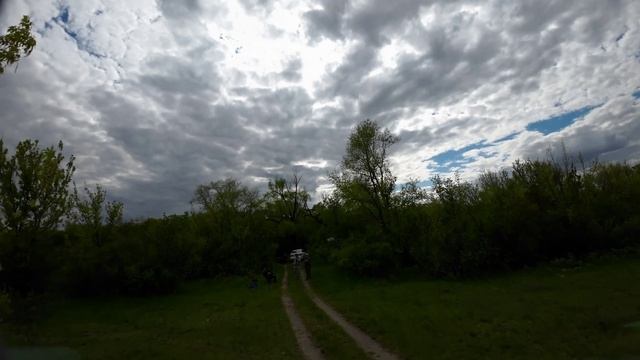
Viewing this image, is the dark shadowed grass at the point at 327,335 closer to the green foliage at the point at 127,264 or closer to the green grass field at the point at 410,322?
the green grass field at the point at 410,322

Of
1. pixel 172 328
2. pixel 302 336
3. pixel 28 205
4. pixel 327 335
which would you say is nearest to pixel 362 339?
pixel 327 335

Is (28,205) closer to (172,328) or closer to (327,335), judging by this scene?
(172,328)

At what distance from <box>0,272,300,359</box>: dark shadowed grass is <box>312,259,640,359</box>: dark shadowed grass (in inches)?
163

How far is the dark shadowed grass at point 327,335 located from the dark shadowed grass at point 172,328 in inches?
41.0

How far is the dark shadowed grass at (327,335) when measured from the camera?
13883 mm

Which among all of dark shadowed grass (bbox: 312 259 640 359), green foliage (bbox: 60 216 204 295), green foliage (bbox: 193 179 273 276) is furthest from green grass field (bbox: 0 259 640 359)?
green foliage (bbox: 193 179 273 276)

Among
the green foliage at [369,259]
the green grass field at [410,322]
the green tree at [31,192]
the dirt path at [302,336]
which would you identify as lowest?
the dirt path at [302,336]

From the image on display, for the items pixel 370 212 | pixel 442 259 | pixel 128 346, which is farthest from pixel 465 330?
pixel 370 212

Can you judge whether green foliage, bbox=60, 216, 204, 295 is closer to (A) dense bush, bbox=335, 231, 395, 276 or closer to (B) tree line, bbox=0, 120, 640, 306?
(B) tree line, bbox=0, 120, 640, 306

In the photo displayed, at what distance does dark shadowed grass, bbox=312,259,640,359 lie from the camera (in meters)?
12.9

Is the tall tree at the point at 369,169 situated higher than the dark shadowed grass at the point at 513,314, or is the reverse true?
the tall tree at the point at 369,169

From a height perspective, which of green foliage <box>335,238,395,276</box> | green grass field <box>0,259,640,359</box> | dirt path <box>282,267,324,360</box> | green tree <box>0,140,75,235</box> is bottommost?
dirt path <box>282,267,324,360</box>

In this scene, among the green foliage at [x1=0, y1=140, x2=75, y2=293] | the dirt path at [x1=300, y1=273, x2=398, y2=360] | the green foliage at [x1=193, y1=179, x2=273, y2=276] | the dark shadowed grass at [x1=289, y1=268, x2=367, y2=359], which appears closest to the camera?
the dirt path at [x1=300, y1=273, x2=398, y2=360]

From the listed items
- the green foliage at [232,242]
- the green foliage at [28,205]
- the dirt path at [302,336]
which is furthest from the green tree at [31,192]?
the green foliage at [232,242]
